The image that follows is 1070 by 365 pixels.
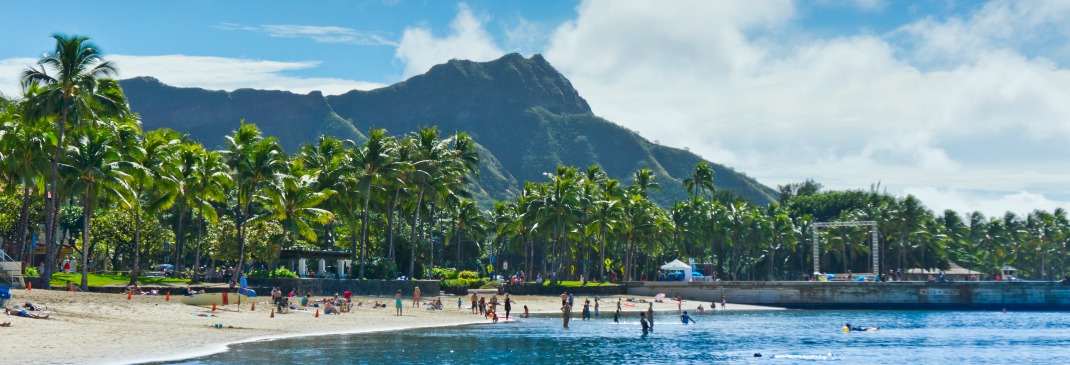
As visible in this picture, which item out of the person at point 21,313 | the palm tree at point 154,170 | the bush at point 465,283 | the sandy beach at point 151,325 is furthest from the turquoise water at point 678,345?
the palm tree at point 154,170

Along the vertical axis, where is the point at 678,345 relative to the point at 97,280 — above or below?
below

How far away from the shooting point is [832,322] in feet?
240

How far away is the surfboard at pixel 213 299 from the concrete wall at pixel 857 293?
161 feet

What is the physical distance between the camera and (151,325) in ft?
136

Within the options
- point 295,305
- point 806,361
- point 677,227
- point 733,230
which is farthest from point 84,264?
point 733,230

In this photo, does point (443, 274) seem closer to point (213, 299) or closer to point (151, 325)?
point (213, 299)

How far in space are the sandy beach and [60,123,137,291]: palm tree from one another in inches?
260

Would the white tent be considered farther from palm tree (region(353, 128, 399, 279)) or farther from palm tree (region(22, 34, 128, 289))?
palm tree (region(22, 34, 128, 289))

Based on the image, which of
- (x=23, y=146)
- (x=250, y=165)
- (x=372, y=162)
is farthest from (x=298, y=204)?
(x=23, y=146)

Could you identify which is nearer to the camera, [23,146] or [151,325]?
[151,325]

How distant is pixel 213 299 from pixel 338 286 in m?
15.5

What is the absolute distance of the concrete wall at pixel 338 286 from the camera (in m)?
65.9

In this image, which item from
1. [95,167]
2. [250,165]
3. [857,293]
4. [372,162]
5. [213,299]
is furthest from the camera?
[857,293]

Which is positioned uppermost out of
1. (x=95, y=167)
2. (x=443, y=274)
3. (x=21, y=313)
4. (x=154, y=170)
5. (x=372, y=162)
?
(x=372, y=162)
